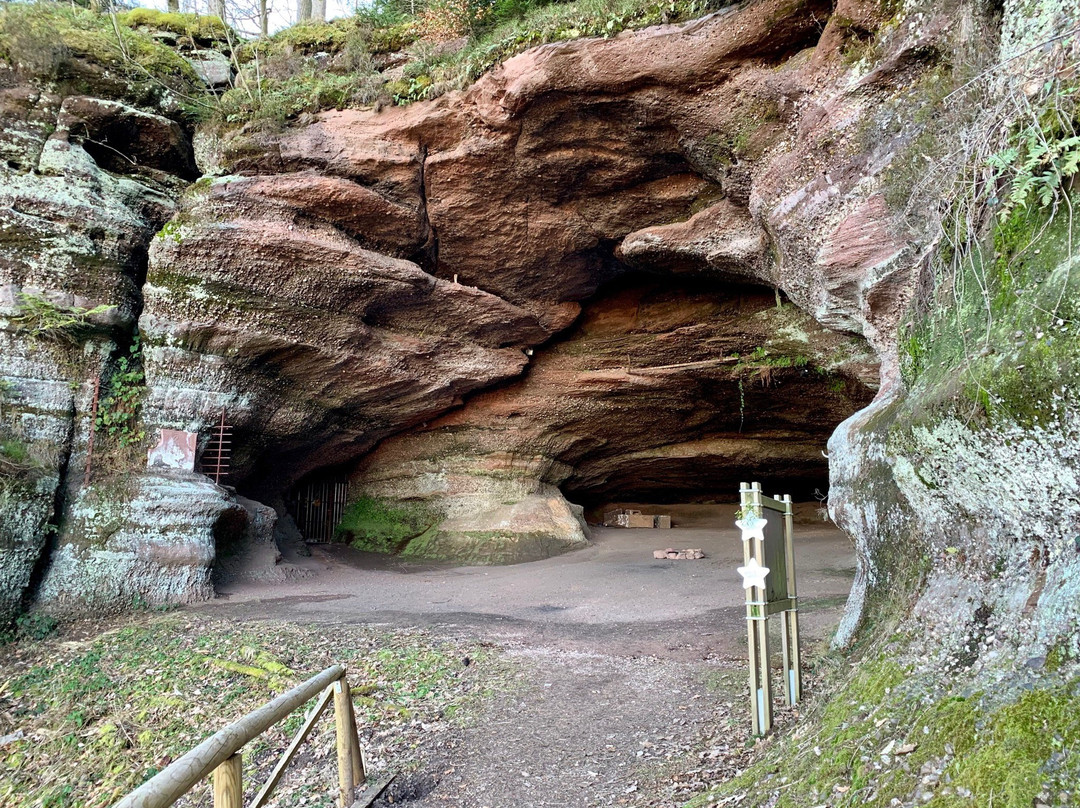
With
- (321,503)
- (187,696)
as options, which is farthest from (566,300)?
(187,696)

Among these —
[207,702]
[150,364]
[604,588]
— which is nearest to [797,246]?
[604,588]

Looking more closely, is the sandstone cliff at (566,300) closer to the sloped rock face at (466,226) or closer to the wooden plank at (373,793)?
the sloped rock face at (466,226)

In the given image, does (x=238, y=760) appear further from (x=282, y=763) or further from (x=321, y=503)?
(x=321, y=503)

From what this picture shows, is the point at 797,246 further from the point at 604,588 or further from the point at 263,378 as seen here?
the point at 263,378

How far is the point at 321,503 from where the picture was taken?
1494cm

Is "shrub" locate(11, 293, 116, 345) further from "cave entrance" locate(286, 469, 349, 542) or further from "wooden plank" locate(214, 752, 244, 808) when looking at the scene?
"wooden plank" locate(214, 752, 244, 808)

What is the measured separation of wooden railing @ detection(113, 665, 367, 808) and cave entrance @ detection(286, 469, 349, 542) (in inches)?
465

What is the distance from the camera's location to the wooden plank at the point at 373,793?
344 cm

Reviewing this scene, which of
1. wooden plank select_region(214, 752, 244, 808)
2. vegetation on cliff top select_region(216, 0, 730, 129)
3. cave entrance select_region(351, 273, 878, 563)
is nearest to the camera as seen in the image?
wooden plank select_region(214, 752, 244, 808)

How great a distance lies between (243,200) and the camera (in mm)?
9539

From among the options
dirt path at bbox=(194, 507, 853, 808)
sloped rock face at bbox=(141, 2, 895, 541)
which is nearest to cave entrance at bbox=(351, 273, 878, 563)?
sloped rock face at bbox=(141, 2, 895, 541)

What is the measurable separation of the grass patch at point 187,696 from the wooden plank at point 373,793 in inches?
9.6

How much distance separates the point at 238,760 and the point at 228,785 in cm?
8

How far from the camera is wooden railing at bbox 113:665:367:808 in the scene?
1.75 metres
